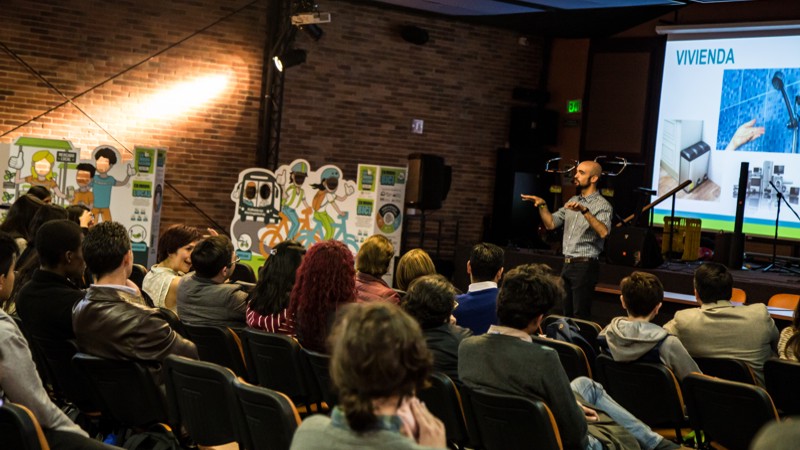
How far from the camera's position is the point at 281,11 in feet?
37.8

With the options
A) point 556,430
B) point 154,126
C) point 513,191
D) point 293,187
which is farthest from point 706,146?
point 556,430

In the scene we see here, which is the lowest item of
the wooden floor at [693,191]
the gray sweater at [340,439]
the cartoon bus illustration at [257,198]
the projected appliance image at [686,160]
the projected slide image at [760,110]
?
the gray sweater at [340,439]

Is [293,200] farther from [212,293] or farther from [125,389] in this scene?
[125,389]

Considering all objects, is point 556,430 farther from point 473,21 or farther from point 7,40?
point 473,21

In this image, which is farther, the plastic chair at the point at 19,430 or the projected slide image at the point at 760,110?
the projected slide image at the point at 760,110

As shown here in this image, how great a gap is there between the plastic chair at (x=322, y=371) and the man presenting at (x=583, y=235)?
12.8ft

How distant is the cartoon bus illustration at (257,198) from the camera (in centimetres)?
985

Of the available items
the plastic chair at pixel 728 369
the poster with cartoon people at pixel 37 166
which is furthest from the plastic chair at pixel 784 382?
the poster with cartoon people at pixel 37 166

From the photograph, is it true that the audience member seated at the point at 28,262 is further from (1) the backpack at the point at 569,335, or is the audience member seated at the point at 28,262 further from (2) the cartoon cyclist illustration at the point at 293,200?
(2) the cartoon cyclist illustration at the point at 293,200

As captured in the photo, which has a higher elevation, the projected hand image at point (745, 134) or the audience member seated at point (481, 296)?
the projected hand image at point (745, 134)

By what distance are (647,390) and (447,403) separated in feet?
3.50

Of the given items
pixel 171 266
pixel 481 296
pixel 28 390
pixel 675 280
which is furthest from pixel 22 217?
pixel 675 280

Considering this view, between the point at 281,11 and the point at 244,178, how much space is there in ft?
8.61

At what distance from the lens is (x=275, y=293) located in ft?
14.9
